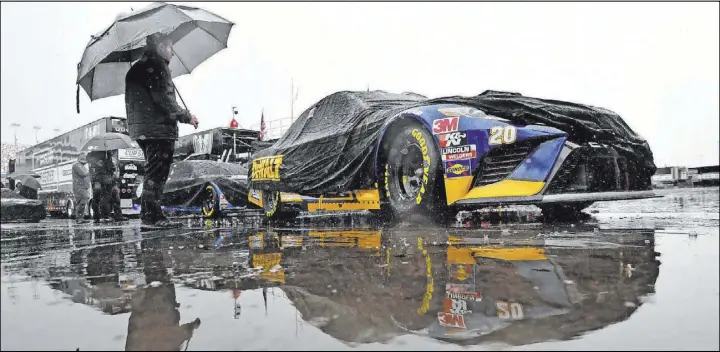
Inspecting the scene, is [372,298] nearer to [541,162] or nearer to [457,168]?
[541,162]

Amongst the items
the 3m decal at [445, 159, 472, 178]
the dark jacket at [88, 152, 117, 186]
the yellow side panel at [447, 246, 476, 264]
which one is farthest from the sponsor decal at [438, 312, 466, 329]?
the dark jacket at [88, 152, 117, 186]

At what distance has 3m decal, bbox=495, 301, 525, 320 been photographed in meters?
1.49

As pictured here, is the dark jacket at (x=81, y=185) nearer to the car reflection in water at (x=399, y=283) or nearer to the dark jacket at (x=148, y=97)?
the dark jacket at (x=148, y=97)

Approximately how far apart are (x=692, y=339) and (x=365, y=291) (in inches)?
38.6

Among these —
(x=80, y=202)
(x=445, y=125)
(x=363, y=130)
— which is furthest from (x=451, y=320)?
(x=80, y=202)

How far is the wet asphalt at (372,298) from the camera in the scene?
52.4 inches

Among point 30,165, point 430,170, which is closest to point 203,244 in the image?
point 430,170

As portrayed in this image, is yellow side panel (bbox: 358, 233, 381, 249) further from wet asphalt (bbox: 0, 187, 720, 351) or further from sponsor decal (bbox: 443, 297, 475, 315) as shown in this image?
sponsor decal (bbox: 443, 297, 475, 315)

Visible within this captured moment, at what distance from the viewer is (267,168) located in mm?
7652

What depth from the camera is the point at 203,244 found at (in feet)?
11.7

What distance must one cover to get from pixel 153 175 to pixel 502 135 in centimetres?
341

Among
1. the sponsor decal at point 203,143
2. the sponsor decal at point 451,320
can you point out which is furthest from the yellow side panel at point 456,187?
the sponsor decal at point 203,143

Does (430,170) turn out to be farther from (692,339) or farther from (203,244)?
(692,339)

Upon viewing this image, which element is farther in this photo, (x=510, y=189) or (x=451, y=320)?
(x=510, y=189)
